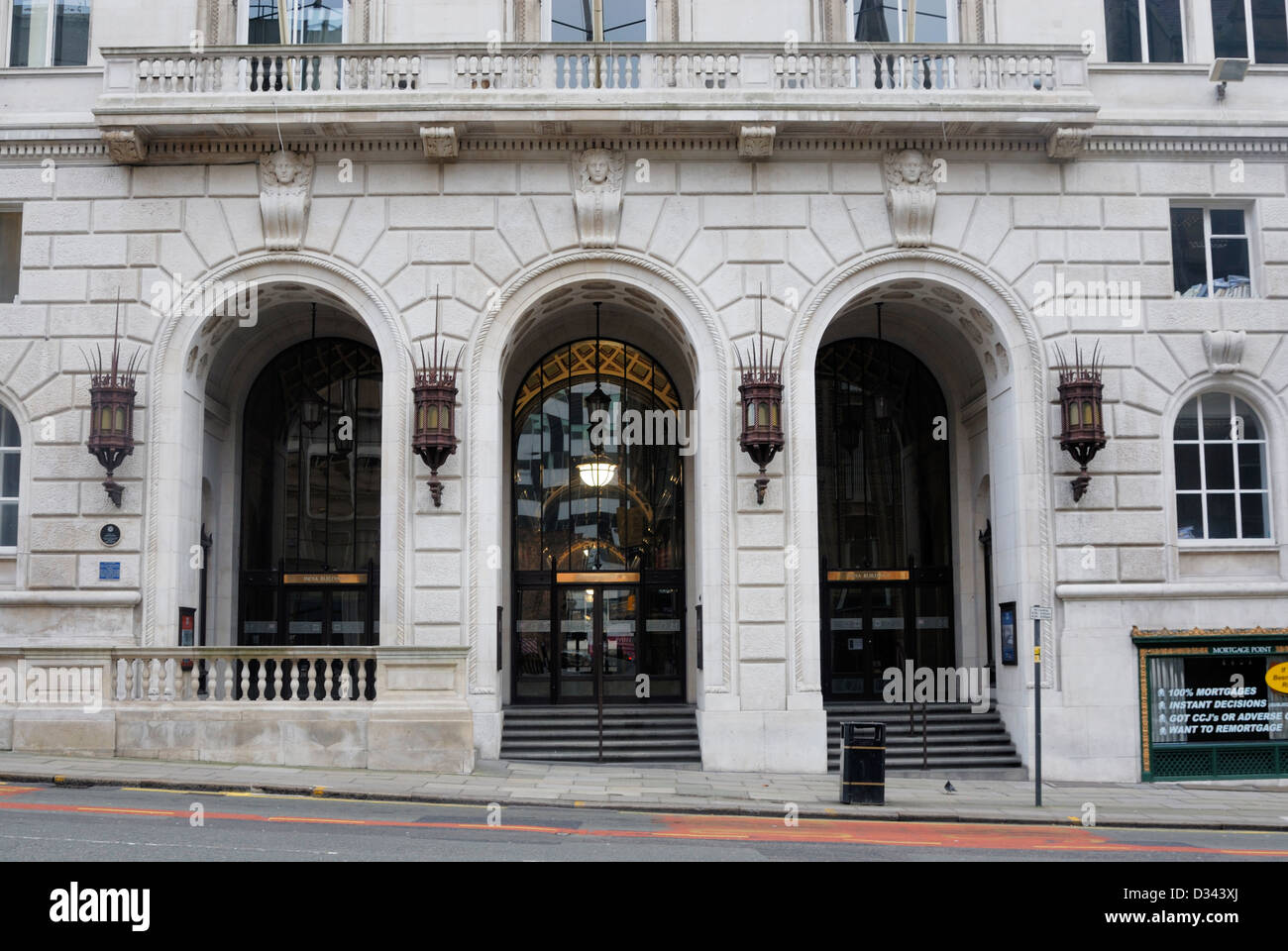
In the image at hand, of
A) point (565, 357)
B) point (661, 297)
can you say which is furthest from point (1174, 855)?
point (565, 357)

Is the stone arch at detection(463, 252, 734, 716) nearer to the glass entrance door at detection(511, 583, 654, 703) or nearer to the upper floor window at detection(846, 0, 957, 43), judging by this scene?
the glass entrance door at detection(511, 583, 654, 703)

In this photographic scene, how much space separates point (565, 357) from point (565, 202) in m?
4.80

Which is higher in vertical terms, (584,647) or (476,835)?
(584,647)

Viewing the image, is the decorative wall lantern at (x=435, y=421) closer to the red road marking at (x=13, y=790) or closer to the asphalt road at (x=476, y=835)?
the asphalt road at (x=476, y=835)

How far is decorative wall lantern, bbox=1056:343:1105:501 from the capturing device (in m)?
20.4

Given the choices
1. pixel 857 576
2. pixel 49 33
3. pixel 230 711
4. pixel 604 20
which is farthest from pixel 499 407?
pixel 49 33

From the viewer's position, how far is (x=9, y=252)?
72.0 ft

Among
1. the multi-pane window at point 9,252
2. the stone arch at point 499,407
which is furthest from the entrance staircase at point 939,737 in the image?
the multi-pane window at point 9,252

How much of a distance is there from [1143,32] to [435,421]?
49.3 ft

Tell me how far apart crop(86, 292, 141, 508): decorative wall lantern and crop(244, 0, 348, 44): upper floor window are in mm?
6884

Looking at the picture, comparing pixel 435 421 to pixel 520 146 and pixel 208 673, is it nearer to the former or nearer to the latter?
pixel 520 146

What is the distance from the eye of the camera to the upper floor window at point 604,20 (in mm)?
22938

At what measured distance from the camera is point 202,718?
60.8 feet

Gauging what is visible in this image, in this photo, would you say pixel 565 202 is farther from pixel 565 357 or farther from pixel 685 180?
pixel 565 357
